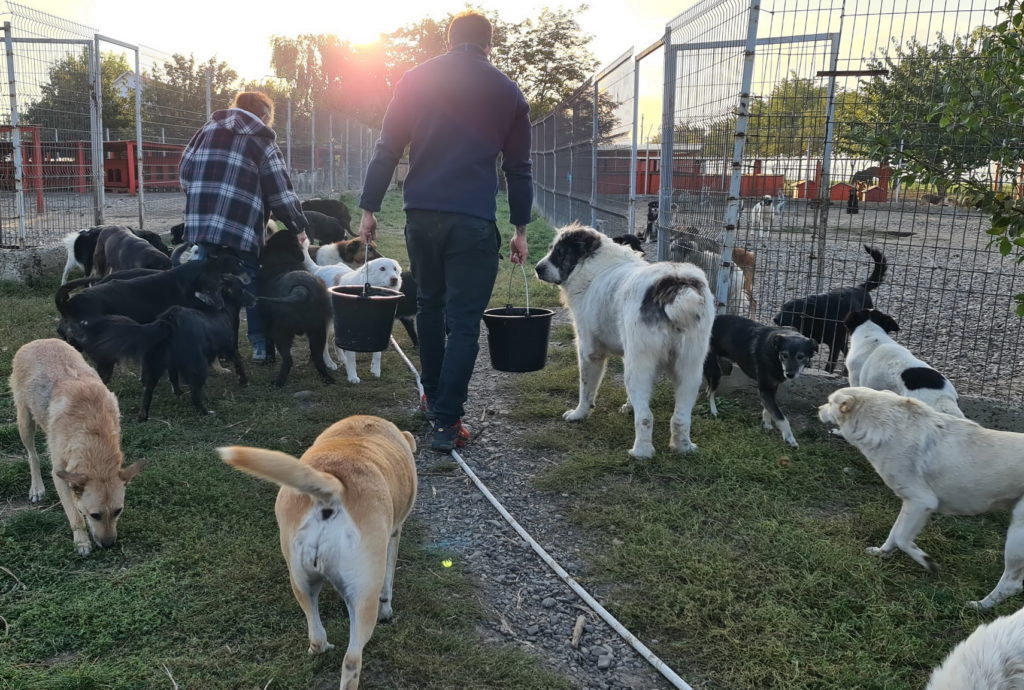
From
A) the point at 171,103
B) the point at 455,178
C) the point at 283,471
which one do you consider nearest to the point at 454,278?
the point at 455,178

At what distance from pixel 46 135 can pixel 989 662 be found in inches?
486

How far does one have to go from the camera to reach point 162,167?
584 inches

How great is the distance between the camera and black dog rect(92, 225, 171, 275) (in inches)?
286

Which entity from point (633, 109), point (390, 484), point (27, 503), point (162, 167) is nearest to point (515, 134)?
point (390, 484)

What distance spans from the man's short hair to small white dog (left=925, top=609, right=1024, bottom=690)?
3927 mm

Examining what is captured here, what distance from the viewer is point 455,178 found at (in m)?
4.30

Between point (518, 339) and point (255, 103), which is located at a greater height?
point (255, 103)

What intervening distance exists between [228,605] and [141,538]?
81 centimetres

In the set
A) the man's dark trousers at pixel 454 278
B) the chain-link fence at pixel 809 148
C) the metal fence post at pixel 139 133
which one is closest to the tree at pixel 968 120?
the chain-link fence at pixel 809 148

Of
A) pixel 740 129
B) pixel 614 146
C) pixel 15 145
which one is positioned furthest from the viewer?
pixel 614 146

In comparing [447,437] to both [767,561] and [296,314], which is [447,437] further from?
[767,561]

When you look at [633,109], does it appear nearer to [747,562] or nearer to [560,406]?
[560,406]

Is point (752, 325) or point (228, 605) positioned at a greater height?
point (752, 325)

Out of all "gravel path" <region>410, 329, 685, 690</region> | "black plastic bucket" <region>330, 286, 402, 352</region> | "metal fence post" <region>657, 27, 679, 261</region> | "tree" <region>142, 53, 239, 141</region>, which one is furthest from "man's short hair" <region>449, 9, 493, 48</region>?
"tree" <region>142, 53, 239, 141</region>
